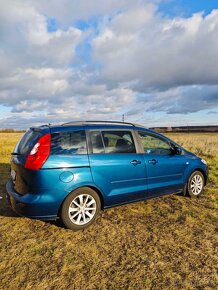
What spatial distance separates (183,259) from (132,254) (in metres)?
0.66

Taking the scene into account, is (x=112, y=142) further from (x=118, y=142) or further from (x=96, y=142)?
(x=96, y=142)

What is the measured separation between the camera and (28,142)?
4402 millimetres

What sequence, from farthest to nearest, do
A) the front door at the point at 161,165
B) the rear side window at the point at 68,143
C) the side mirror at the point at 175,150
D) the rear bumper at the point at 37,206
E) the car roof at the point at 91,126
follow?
the side mirror at the point at 175,150, the front door at the point at 161,165, the car roof at the point at 91,126, the rear side window at the point at 68,143, the rear bumper at the point at 37,206

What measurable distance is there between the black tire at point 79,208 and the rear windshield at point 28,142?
39.3 inches

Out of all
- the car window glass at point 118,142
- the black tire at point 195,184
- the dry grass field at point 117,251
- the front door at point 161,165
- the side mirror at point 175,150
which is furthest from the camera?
the black tire at point 195,184

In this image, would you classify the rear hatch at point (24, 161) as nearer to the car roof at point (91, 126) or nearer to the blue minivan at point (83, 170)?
Result: the blue minivan at point (83, 170)

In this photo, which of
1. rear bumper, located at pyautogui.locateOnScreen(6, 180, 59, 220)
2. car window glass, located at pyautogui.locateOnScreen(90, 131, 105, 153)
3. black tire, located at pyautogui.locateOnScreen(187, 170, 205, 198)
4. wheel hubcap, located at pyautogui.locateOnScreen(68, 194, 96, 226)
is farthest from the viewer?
black tire, located at pyautogui.locateOnScreen(187, 170, 205, 198)

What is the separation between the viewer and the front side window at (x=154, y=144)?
17.4ft

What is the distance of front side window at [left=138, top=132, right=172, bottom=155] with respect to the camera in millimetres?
5301

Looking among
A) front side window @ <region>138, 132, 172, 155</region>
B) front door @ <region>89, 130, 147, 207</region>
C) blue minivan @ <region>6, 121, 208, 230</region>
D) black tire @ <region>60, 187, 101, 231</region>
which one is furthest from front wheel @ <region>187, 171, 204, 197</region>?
black tire @ <region>60, 187, 101, 231</region>

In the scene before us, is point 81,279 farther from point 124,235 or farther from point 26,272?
point 124,235

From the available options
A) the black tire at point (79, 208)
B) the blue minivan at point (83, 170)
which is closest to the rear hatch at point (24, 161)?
the blue minivan at point (83, 170)

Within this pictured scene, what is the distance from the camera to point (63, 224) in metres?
4.31

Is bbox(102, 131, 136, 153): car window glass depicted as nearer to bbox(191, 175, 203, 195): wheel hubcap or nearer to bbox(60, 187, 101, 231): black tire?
bbox(60, 187, 101, 231): black tire
